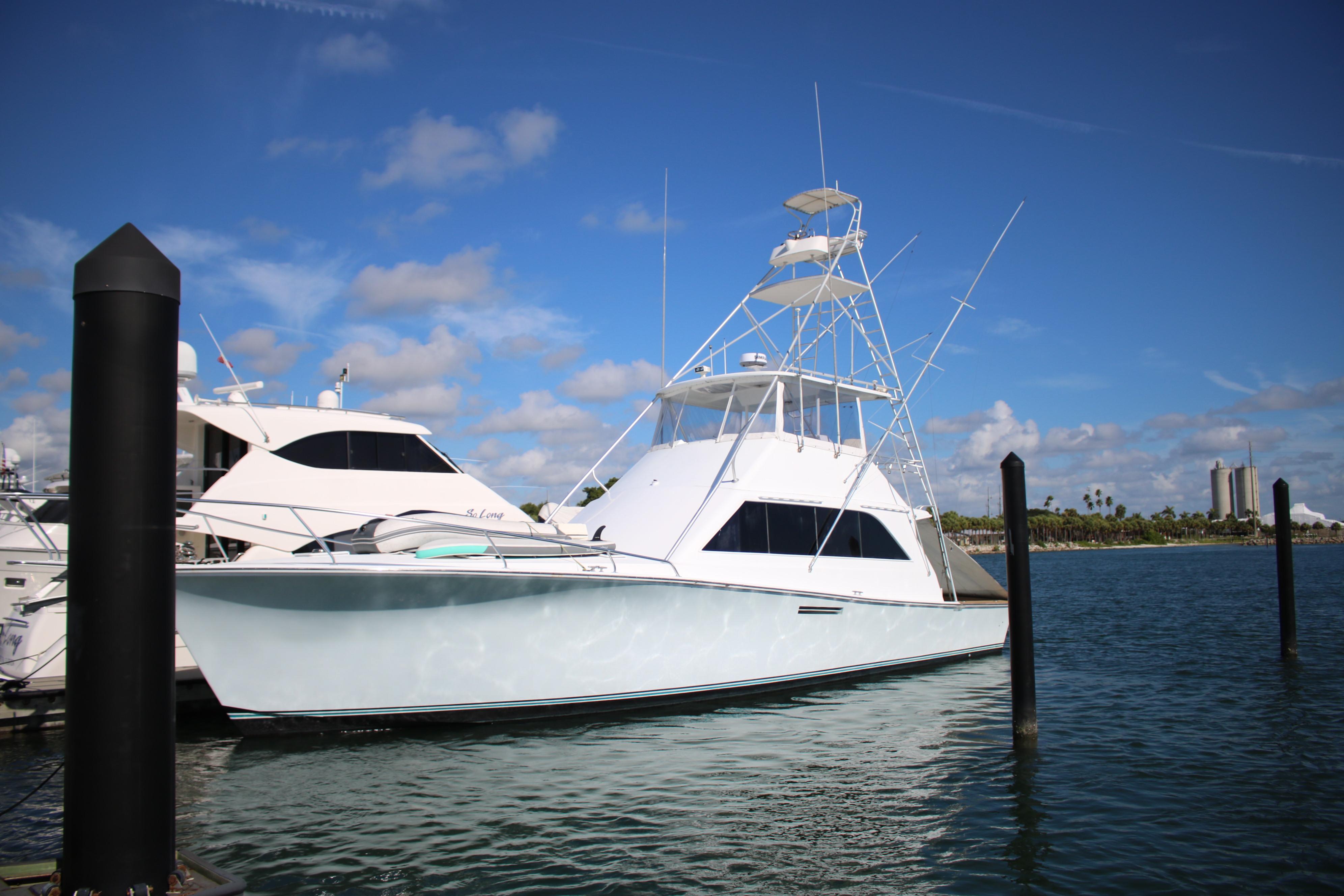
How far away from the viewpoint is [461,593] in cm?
805

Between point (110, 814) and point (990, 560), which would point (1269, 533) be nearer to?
point (990, 560)

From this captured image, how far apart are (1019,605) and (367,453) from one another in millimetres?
9662

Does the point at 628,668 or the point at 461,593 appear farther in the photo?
the point at 628,668

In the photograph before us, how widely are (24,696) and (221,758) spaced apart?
3.35 metres

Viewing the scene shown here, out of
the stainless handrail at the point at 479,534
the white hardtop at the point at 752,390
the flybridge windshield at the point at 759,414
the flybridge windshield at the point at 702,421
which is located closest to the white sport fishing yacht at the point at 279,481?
the stainless handrail at the point at 479,534

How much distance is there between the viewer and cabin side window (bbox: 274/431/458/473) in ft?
41.8

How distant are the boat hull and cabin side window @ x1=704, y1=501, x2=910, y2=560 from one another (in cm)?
82

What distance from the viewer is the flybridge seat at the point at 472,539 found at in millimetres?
8414

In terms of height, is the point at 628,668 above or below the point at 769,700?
above

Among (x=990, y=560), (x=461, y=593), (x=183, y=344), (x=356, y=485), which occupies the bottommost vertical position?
(x=990, y=560)

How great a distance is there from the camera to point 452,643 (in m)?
8.15

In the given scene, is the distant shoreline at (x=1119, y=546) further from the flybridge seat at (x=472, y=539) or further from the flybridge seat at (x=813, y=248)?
the flybridge seat at (x=472, y=539)

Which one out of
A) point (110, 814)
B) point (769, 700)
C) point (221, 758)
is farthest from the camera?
point (769, 700)

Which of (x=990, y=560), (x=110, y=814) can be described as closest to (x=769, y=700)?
(x=110, y=814)
